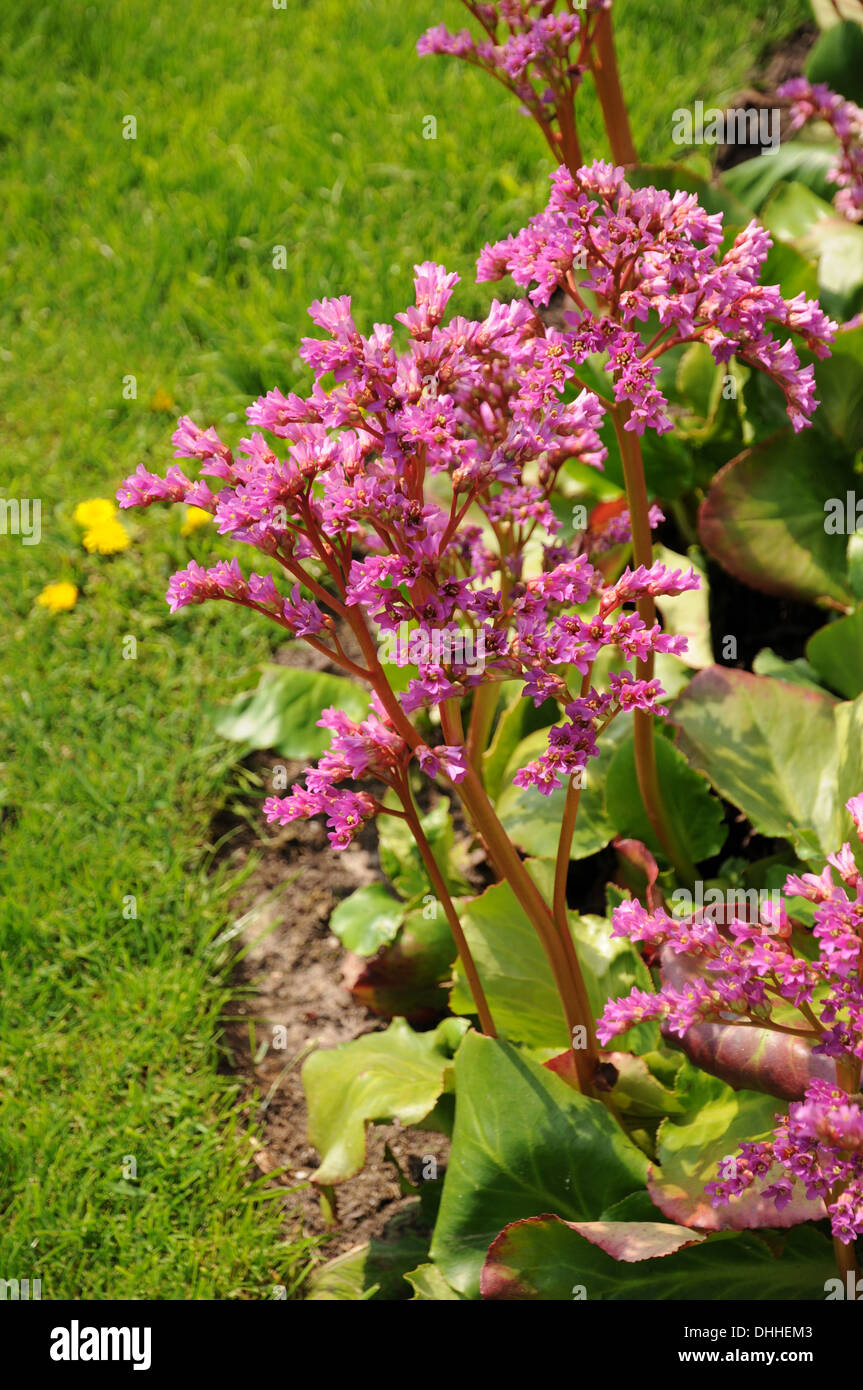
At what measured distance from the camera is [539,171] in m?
3.75

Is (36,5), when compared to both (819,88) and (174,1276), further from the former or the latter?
(174,1276)

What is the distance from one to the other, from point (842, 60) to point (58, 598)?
7.67ft

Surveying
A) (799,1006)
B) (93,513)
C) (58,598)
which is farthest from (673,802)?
(93,513)

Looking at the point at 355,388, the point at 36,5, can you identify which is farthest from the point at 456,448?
the point at 36,5

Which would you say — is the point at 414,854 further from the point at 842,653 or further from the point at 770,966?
the point at 770,966

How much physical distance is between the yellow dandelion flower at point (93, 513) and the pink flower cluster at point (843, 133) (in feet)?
6.11

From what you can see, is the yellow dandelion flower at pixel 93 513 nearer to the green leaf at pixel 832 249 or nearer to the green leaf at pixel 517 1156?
the green leaf at pixel 832 249

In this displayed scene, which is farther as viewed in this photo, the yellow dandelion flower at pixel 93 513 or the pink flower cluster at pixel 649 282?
the yellow dandelion flower at pixel 93 513

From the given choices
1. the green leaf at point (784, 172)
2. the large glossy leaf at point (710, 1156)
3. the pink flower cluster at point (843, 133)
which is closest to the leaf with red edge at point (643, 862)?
the large glossy leaf at point (710, 1156)

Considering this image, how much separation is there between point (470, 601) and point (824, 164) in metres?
2.30

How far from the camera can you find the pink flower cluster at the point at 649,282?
145cm

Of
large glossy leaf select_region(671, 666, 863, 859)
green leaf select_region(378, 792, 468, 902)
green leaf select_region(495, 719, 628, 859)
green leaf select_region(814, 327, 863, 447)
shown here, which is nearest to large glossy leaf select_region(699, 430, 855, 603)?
green leaf select_region(814, 327, 863, 447)

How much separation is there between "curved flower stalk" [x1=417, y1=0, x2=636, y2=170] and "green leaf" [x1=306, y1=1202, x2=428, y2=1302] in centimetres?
170

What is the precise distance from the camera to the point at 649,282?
57.6 inches
